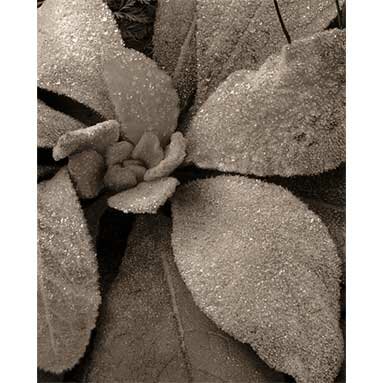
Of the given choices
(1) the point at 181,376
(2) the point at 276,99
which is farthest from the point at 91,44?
(1) the point at 181,376

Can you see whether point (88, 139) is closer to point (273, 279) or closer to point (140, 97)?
point (140, 97)

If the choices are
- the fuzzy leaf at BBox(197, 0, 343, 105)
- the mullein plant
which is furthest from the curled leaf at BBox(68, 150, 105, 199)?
the fuzzy leaf at BBox(197, 0, 343, 105)

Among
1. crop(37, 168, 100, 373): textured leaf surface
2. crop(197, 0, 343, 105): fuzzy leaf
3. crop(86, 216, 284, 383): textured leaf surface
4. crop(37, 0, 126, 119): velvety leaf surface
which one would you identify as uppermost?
crop(37, 0, 126, 119): velvety leaf surface

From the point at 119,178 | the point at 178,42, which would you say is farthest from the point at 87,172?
the point at 178,42

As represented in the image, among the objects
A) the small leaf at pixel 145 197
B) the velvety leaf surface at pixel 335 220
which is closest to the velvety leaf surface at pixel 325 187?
the velvety leaf surface at pixel 335 220

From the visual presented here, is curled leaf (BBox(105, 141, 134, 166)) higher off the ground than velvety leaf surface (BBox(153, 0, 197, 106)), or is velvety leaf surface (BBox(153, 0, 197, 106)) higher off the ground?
velvety leaf surface (BBox(153, 0, 197, 106))

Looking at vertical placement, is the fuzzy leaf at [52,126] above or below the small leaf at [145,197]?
above

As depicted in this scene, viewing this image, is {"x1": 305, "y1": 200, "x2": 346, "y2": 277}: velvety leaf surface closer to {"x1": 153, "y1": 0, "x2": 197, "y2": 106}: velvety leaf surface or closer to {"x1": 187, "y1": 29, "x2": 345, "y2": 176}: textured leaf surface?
{"x1": 187, "y1": 29, "x2": 345, "y2": 176}: textured leaf surface

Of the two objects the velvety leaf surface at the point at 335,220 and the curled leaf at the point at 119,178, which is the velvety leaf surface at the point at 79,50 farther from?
the velvety leaf surface at the point at 335,220
